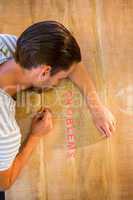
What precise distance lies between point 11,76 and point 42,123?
22 centimetres

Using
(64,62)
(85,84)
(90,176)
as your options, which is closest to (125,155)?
(90,176)

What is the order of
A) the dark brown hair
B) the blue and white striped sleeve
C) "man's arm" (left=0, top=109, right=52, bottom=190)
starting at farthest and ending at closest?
"man's arm" (left=0, top=109, right=52, bottom=190) < the blue and white striped sleeve < the dark brown hair

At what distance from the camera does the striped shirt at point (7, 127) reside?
0.97 m

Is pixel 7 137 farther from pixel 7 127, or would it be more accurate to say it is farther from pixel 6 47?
pixel 6 47

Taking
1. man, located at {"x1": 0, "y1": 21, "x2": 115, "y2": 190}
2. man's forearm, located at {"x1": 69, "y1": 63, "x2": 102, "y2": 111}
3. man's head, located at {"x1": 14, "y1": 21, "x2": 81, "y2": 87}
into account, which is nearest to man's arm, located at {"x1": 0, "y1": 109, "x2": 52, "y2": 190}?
man, located at {"x1": 0, "y1": 21, "x2": 115, "y2": 190}

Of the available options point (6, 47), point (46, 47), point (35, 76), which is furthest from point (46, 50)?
point (6, 47)

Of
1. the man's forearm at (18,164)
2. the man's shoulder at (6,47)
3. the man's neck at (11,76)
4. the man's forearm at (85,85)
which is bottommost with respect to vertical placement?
the man's forearm at (18,164)

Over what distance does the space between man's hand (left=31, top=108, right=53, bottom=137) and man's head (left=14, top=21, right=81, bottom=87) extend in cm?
24

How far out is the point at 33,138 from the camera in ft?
3.74

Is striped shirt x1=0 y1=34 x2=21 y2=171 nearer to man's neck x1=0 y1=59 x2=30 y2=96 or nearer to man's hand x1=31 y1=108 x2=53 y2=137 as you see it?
man's neck x1=0 y1=59 x2=30 y2=96

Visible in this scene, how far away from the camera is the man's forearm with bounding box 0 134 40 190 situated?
1.05 m

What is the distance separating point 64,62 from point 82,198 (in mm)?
519

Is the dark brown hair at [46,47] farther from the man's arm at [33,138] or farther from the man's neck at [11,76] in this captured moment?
the man's arm at [33,138]

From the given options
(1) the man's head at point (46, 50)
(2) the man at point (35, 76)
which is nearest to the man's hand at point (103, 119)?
(2) the man at point (35, 76)
